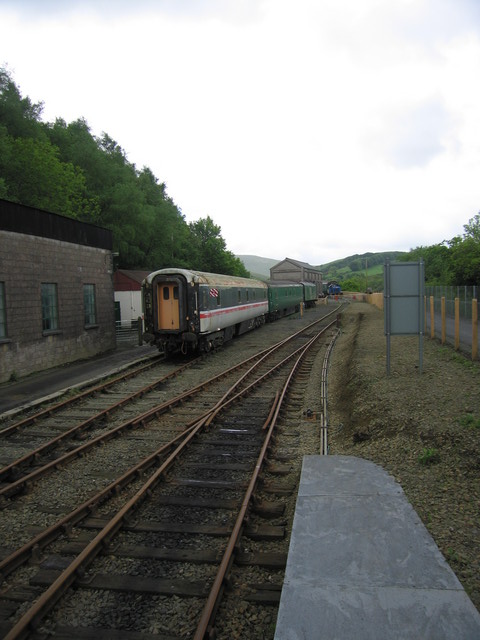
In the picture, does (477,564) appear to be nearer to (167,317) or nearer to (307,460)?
(307,460)

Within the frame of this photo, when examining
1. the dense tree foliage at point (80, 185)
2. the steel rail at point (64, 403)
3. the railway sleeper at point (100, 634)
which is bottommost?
the railway sleeper at point (100, 634)

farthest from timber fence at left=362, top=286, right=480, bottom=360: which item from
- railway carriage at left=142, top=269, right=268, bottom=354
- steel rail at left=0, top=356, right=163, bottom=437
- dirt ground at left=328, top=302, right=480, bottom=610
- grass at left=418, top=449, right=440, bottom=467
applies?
steel rail at left=0, top=356, right=163, bottom=437

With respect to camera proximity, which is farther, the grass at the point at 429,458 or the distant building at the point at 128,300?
the distant building at the point at 128,300

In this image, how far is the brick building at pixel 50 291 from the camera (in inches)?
519

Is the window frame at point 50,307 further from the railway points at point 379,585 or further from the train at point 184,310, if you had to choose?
the railway points at point 379,585

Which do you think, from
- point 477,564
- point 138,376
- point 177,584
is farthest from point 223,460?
point 138,376

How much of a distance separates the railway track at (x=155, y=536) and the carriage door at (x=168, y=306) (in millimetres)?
7128

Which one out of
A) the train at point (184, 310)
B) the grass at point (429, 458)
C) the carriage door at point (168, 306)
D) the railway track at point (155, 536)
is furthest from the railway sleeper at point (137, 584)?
the carriage door at point (168, 306)

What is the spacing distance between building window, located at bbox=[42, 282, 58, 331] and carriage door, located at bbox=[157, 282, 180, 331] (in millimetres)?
3291

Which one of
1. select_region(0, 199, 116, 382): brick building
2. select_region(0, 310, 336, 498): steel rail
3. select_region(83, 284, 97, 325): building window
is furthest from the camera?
select_region(83, 284, 97, 325): building window

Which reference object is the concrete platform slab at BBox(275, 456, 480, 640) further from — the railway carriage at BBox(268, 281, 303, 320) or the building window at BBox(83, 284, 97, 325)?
the railway carriage at BBox(268, 281, 303, 320)

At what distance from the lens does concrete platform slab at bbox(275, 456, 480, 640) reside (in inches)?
122

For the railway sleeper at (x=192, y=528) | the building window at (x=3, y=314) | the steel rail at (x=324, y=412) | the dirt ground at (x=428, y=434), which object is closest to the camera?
the dirt ground at (x=428, y=434)

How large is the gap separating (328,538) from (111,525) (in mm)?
2200
